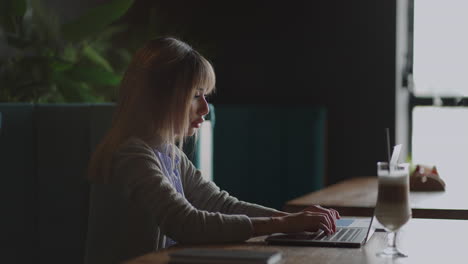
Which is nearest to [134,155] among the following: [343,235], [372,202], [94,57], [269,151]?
[343,235]

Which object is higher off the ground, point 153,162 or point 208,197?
point 153,162

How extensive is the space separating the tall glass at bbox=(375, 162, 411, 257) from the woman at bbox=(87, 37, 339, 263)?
190 millimetres

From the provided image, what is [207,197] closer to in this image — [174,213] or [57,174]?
[174,213]

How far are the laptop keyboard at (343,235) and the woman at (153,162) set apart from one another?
0.9 inches

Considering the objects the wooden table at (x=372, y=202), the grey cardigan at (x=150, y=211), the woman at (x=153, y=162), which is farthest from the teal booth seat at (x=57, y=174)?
the wooden table at (x=372, y=202)

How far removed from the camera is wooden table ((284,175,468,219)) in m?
2.31

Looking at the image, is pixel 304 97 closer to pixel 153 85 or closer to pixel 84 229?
pixel 84 229

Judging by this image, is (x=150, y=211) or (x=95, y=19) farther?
(x=95, y=19)

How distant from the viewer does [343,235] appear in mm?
1600

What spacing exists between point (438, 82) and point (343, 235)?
2927 mm

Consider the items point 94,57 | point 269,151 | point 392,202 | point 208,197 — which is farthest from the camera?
point 269,151

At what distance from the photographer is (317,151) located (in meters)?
4.24

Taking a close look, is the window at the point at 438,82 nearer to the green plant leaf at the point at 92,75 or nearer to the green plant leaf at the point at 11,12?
the green plant leaf at the point at 92,75

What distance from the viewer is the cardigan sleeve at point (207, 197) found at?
6.29 ft
